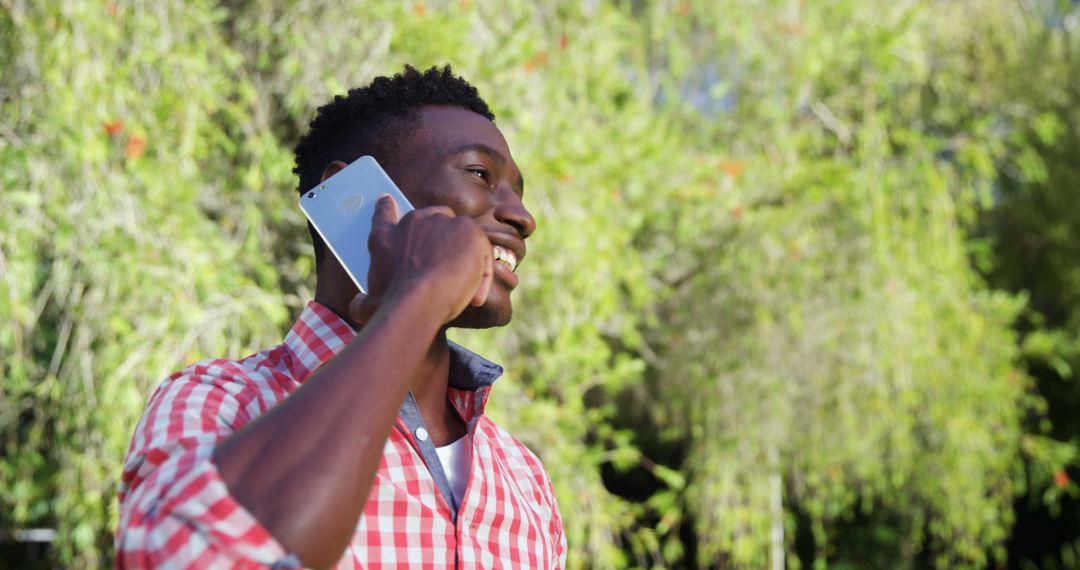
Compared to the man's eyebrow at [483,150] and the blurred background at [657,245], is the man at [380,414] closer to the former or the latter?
the man's eyebrow at [483,150]

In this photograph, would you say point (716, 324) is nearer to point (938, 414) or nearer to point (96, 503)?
point (938, 414)

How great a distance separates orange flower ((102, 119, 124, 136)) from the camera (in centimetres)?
298

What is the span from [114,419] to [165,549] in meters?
2.28

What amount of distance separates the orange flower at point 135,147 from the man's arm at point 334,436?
2292mm

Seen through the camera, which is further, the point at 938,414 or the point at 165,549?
the point at 938,414

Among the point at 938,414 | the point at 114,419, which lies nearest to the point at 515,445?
the point at 114,419

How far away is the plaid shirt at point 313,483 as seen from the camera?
804 mm

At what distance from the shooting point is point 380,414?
0.84m

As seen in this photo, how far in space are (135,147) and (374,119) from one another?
5.93 ft

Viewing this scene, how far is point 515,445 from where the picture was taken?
1.47 m

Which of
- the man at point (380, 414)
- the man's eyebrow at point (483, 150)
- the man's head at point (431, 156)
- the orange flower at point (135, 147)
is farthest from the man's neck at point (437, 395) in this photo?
the orange flower at point (135, 147)

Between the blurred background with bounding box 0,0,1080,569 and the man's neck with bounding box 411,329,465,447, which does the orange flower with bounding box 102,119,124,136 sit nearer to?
the blurred background with bounding box 0,0,1080,569

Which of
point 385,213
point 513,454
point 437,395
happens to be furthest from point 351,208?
point 513,454

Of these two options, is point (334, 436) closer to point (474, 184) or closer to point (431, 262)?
point (431, 262)
